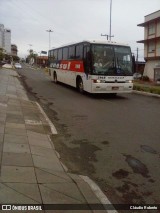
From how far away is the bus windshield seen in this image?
1827 cm

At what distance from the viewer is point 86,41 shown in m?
19.3

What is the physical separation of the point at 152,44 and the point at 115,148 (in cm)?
4474

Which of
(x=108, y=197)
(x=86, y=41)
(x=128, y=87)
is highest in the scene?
(x=86, y=41)

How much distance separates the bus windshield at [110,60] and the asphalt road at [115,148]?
4.51 m

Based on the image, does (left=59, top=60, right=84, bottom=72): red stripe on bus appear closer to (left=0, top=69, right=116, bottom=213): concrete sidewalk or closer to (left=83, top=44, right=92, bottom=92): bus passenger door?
(left=83, top=44, right=92, bottom=92): bus passenger door

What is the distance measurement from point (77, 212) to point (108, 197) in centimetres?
90

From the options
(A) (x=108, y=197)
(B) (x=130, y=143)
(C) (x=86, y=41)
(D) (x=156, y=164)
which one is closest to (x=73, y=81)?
(C) (x=86, y=41)

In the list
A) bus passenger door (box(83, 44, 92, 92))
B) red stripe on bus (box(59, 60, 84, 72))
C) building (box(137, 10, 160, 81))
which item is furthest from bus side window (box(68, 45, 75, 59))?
building (box(137, 10, 160, 81))

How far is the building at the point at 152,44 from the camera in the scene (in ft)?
160

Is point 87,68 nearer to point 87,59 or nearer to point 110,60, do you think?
point 87,59

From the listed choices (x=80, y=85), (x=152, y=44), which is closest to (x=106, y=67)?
(x=80, y=85)

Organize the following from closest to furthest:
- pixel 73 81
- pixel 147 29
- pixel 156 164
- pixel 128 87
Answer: pixel 156 164 → pixel 128 87 → pixel 73 81 → pixel 147 29

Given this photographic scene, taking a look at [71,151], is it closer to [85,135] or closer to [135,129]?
[85,135]

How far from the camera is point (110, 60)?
60.3 feet
